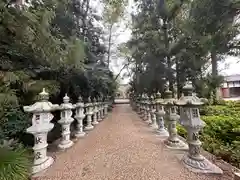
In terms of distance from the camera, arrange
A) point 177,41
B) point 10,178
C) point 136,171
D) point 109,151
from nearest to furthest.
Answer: point 10,178 → point 136,171 → point 109,151 → point 177,41

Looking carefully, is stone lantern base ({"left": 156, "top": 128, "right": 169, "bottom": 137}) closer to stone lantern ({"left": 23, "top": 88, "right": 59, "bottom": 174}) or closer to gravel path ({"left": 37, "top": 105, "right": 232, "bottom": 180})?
gravel path ({"left": 37, "top": 105, "right": 232, "bottom": 180})

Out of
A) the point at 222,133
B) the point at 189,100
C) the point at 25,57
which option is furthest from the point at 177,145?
the point at 25,57

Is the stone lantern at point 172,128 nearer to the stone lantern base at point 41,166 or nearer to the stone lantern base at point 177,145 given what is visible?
the stone lantern base at point 177,145

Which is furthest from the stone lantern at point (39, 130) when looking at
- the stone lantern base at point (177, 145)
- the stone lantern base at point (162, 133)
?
the stone lantern base at point (162, 133)

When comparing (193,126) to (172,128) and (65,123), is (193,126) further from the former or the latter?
(65,123)

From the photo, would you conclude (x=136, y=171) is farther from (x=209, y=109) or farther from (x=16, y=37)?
(x=209, y=109)

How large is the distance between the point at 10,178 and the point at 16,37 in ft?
9.68

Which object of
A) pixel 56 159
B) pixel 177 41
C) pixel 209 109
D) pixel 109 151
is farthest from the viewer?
pixel 209 109

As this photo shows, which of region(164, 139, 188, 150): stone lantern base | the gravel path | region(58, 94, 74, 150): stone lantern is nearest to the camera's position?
the gravel path

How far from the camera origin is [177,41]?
372 inches

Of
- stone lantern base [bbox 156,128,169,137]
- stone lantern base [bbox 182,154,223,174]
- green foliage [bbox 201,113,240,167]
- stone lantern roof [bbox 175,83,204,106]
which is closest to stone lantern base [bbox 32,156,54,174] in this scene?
stone lantern base [bbox 182,154,223,174]

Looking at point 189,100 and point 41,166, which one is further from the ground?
point 189,100

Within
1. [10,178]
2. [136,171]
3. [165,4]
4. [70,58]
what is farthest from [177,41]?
[10,178]

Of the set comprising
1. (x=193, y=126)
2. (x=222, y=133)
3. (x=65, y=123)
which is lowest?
(x=222, y=133)
